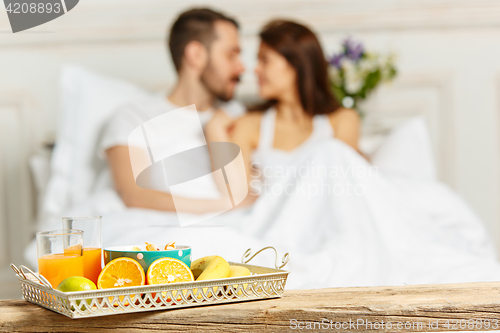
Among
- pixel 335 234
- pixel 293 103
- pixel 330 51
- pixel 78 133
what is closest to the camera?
pixel 335 234

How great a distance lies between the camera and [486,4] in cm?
200

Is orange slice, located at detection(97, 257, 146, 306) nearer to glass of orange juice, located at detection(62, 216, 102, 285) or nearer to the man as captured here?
glass of orange juice, located at detection(62, 216, 102, 285)

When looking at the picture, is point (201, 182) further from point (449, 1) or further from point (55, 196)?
point (449, 1)

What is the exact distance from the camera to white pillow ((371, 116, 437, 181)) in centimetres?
164

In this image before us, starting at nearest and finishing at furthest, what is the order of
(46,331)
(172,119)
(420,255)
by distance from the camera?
(46,331) → (420,255) → (172,119)

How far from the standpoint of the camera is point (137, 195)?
1386 mm

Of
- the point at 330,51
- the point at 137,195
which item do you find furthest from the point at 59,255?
the point at 330,51

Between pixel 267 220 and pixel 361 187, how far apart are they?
0.70 ft

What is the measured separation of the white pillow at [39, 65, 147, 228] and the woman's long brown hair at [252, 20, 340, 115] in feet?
1.75

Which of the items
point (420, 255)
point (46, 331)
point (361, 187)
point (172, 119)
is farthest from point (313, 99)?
point (46, 331)

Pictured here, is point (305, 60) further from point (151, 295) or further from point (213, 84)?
point (151, 295)

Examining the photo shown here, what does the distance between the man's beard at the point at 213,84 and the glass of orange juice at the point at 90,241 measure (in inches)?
45.5

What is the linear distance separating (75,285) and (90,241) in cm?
10

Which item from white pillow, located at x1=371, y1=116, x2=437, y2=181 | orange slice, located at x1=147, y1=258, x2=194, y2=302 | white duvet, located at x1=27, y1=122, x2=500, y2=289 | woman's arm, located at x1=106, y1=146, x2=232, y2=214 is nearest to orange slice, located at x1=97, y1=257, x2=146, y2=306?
orange slice, located at x1=147, y1=258, x2=194, y2=302
